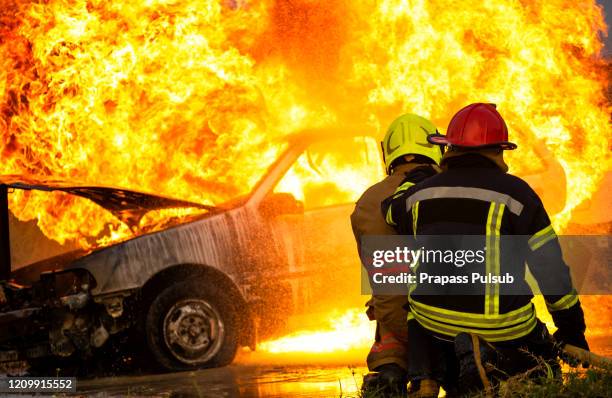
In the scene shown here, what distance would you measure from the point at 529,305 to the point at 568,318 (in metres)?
0.17

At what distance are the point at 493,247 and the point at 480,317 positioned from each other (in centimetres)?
29

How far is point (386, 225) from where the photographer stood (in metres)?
5.46

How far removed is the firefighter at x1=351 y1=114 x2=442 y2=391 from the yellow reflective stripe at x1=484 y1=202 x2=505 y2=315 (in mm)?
804

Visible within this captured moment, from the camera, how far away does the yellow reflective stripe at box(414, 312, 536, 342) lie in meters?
4.46

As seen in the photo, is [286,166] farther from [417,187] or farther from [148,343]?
[417,187]

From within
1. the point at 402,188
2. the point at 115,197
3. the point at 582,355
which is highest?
the point at 115,197

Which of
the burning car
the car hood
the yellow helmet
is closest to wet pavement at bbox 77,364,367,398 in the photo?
the burning car

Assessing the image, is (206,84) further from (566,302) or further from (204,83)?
(566,302)

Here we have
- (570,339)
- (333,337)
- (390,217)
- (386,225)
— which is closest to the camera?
(570,339)

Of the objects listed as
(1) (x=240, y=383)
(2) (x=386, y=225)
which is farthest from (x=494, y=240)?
(1) (x=240, y=383)

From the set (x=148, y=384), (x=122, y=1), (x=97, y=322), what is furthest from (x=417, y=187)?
(x=122, y=1)

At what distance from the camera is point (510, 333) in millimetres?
4492

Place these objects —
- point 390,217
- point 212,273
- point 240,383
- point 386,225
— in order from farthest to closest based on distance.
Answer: point 212,273
point 240,383
point 386,225
point 390,217

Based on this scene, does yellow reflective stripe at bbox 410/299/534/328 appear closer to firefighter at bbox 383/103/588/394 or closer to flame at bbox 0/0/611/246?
firefighter at bbox 383/103/588/394
